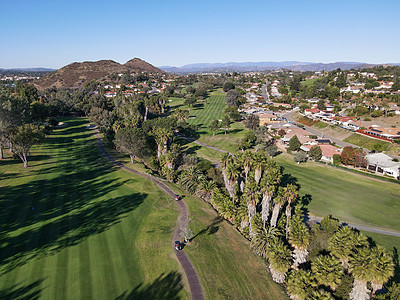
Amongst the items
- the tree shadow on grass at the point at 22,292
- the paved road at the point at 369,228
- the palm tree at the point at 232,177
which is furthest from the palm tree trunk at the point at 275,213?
the tree shadow on grass at the point at 22,292

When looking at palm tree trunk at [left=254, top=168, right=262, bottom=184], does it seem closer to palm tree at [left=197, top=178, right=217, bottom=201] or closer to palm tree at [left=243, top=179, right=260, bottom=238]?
palm tree at [left=243, top=179, right=260, bottom=238]

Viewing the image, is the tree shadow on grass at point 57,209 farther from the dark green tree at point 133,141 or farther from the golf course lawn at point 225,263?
the golf course lawn at point 225,263

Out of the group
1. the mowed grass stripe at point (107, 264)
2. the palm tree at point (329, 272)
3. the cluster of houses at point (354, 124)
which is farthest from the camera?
the cluster of houses at point (354, 124)

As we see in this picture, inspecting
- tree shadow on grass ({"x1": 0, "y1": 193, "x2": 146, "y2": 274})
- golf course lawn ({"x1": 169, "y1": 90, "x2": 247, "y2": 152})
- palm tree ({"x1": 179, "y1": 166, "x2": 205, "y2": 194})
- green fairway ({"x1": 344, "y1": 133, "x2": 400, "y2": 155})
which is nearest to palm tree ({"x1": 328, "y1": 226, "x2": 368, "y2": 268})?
A: palm tree ({"x1": 179, "y1": 166, "x2": 205, "y2": 194})

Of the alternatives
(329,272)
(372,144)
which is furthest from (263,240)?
(372,144)

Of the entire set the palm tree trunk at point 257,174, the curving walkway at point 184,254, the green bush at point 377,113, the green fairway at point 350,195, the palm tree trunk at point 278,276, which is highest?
the green bush at point 377,113

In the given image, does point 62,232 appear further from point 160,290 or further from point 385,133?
point 385,133

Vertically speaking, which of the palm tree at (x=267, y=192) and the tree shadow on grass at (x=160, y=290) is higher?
the palm tree at (x=267, y=192)
